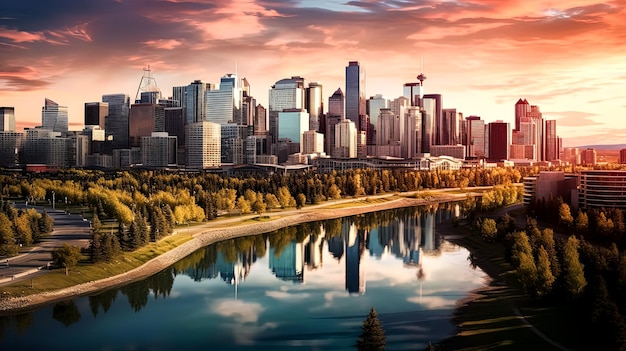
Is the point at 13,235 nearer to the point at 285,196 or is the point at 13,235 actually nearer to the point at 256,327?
the point at 256,327

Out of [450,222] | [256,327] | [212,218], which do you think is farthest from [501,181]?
[256,327]

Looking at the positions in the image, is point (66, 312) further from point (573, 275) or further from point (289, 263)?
point (573, 275)

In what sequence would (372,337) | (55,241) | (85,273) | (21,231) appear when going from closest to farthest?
(372,337)
(85,273)
(21,231)
(55,241)

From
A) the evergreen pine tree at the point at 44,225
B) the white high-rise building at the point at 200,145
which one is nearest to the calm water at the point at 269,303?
the evergreen pine tree at the point at 44,225

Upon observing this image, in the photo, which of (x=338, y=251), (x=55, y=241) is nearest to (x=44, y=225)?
(x=55, y=241)

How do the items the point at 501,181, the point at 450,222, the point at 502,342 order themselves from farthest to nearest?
the point at 501,181, the point at 450,222, the point at 502,342

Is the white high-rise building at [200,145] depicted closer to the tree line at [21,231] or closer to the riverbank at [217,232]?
the riverbank at [217,232]
